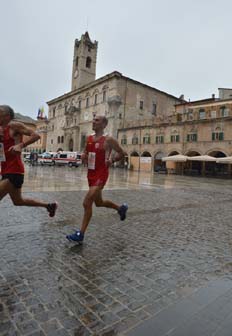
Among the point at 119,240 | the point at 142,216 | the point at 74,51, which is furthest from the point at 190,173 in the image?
the point at 74,51

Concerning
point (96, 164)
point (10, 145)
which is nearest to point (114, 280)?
point (96, 164)

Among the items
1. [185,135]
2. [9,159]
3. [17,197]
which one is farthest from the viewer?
[185,135]

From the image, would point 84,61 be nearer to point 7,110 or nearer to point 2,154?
point 7,110

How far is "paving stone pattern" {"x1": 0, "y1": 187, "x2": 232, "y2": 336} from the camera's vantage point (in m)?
2.10

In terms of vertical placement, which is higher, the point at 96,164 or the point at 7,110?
the point at 7,110

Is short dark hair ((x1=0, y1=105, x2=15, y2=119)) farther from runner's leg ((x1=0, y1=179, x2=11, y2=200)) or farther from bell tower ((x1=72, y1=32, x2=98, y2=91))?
bell tower ((x1=72, y1=32, x2=98, y2=91))

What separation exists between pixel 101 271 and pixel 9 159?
203cm

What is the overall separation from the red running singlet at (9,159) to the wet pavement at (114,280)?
115 cm

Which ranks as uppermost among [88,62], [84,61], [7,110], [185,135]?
[88,62]

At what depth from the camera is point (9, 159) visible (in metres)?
3.56

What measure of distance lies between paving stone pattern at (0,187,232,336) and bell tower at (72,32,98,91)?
60.4m

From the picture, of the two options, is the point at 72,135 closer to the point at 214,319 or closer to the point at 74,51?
the point at 74,51

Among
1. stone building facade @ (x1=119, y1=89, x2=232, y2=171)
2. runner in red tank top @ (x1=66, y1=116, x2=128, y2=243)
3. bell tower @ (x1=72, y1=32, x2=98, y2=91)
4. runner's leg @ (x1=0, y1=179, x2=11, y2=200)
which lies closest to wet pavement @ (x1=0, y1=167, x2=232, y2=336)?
runner in red tank top @ (x1=66, y1=116, x2=128, y2=243)

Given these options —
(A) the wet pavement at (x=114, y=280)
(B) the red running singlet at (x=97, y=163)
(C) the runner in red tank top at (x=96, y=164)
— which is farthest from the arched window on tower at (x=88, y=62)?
(B) the red running singlet at (x=97, y=163)
